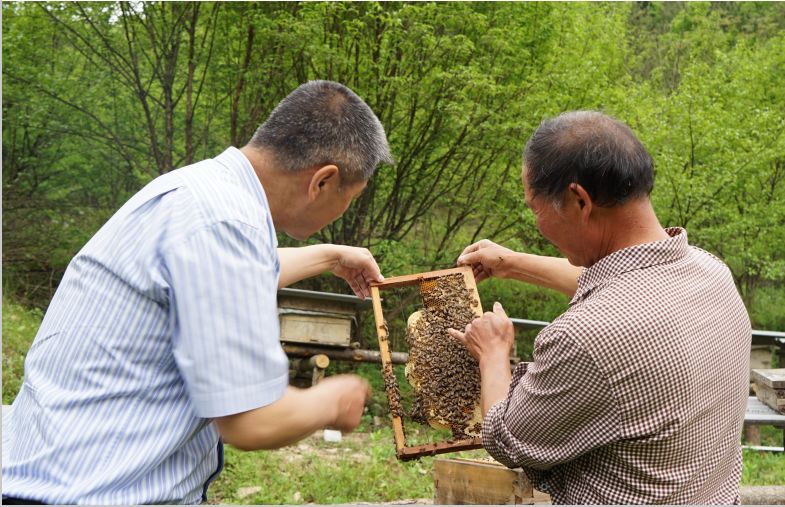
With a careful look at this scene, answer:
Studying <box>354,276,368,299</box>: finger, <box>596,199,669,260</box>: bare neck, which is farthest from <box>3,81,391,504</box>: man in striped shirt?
<box>354,276,368,299</box>: finger

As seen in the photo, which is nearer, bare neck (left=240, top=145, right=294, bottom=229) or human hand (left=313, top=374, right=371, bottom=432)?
human hand (left=313, top=374, right=371, bottom=432)

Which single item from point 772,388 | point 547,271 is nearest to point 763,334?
point 772,388

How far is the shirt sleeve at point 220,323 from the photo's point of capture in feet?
5.72

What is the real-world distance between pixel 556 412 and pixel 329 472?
4.94 meters

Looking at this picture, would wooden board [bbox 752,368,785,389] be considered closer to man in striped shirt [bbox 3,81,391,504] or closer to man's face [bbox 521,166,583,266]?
man's face [bbox 521,166,583,266]

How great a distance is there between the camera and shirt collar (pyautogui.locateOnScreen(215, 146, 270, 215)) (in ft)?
6.79

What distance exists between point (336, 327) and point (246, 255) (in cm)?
766

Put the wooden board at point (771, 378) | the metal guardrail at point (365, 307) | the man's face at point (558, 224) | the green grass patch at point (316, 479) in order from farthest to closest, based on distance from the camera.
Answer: the metal guardrail at point (365, 307) → the green grass patch at point (316, 479) → the wooden board at point (771, 378) → the man's face at point (558, 224)

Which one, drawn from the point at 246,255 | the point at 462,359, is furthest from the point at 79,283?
the point at 462,359

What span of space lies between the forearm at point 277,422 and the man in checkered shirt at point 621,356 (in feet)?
2.38

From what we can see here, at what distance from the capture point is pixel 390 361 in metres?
3.30

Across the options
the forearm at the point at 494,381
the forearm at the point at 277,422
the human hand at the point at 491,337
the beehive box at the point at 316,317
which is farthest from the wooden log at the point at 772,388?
the beehive box at the point at 316,317

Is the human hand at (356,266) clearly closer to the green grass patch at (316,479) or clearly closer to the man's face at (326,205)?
the man's face at (326,205)

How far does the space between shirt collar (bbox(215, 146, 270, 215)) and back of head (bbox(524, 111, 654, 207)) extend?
0.90 meters
